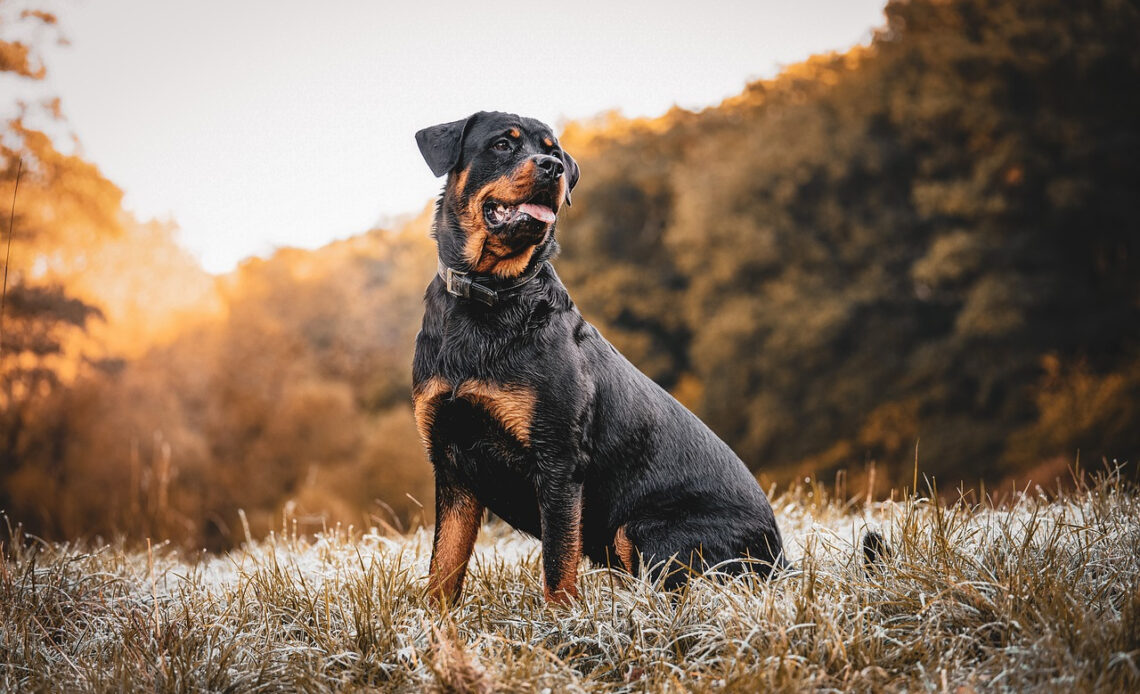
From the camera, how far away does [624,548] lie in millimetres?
3299

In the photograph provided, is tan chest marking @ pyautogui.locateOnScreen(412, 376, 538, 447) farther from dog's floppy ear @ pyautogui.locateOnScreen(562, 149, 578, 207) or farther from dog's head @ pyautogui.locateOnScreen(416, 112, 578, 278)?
dog's floppy ear @ pyautogui.locateOnScreen(562, 149, 578, 207)

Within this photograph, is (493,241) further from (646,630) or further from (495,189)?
(646,630)

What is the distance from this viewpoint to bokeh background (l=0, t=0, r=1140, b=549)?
13.2 meters

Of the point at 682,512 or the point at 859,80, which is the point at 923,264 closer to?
the point at 859,80

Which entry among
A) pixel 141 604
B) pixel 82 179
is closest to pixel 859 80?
pixel 82 179

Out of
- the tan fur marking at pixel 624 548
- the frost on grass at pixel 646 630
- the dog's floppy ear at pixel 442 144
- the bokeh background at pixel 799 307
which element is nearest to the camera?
the frost on grass at pixel 646 630

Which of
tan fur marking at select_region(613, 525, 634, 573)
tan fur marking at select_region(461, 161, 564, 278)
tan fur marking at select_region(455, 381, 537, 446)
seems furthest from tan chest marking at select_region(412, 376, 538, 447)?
tan fur marking at select_region(613, 525, 634, 573)

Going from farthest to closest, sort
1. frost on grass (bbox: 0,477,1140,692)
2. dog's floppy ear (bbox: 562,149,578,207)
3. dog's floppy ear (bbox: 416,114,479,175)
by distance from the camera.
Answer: dog's floppy ear (bbox: 562,149,578,207) → dog's floppy ear (bbox: 416,114,479,175) → frost on grass (bbox: 0,477,1140,692)

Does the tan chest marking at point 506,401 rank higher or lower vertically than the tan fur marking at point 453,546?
higher

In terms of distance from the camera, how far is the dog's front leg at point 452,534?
3197 mm

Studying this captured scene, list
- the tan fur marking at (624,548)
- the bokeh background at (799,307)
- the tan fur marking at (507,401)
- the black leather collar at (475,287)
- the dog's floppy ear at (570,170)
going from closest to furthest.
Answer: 1. the tan fur marking at (507,401)
2. the black leather collar at (475,287)
3. the tan fur marking at (624,548)
4. the dog's floppy ear at (570,170)
5. the bokeh background at (799,307)

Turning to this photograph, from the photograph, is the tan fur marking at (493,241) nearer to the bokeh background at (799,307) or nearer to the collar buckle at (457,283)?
the collar buckle at (457,283)

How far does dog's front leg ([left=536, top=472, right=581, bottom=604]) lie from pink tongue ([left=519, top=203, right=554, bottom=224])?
3.26 feet

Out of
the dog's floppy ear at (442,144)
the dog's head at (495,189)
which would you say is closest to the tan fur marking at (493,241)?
the dog's head at (495,189)
